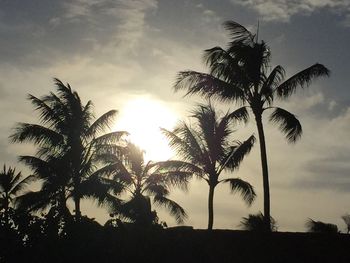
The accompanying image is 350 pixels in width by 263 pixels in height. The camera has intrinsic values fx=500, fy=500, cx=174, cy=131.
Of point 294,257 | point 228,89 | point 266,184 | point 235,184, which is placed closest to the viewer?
point 294,257

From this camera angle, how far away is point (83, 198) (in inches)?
1043

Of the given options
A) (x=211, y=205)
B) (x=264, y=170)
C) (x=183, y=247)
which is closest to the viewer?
(x=183, y=247)

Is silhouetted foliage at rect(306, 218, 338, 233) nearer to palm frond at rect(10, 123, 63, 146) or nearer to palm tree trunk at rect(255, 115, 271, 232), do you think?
palm tree trunk at rect(255, 115, 271, 232)

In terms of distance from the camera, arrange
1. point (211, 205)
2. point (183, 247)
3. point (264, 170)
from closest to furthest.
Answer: point (183, 247)
point (264, 170)
point (211, 205)

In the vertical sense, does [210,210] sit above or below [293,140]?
below

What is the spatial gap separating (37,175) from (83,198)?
2.81 meters

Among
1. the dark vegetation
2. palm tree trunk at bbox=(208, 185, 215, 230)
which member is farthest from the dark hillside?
palm tree trunk at bbox=(208, 185, 215, 230)

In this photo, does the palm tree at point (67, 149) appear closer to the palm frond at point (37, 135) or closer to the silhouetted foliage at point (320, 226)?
the palm frond at point (37, 135)

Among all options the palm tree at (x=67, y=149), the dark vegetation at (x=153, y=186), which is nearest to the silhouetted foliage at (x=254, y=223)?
the dark vegetation at (x=153, y=186)

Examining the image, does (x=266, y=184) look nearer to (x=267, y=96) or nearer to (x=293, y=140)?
(x=293, y=140)

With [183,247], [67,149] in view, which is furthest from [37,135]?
[183,247]

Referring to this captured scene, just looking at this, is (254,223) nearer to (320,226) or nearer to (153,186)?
(320,226)

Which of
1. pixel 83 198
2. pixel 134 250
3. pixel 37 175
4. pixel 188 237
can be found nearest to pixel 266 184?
pixel 188 237

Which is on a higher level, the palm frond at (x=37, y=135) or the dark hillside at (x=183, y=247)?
the palm frond at (x=37, y=135)
